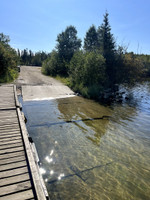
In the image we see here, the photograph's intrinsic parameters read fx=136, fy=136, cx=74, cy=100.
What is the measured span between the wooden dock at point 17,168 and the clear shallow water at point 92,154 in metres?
1.01

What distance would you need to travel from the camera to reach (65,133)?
264 inches

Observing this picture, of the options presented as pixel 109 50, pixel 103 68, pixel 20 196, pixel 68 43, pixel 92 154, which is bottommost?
pixel 92 154

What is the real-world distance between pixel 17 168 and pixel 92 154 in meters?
2.90

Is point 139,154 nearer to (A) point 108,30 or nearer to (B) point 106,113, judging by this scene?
(B) point 106,113

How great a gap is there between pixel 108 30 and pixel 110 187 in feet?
80.4

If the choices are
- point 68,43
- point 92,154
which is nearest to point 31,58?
point 68,43

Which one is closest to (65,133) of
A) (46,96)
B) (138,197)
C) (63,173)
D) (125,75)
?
(63,173)

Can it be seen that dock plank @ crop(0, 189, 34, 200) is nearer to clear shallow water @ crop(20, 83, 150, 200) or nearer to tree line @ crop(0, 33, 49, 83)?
clear shallow water @ crop(20, 83, 150, 200)

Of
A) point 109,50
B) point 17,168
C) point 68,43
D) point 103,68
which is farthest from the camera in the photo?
point 68,43

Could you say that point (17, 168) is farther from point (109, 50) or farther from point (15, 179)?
point (109, 50)

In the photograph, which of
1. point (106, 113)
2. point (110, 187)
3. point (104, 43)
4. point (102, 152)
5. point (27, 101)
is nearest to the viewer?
point (110, 187)

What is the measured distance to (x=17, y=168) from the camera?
3.20 metres

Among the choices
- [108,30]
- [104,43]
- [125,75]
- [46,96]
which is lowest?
[46,96]

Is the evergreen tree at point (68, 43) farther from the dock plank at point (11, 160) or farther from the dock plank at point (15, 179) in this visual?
the dock plank at point (15, 179)
